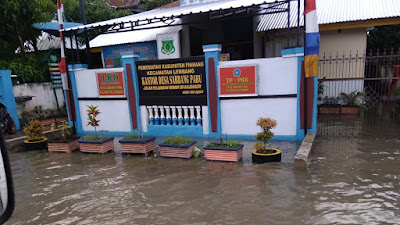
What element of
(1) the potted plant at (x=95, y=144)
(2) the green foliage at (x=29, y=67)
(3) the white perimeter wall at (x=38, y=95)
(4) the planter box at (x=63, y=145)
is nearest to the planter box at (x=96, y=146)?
(1) the potted plant at (x=95, y=144)

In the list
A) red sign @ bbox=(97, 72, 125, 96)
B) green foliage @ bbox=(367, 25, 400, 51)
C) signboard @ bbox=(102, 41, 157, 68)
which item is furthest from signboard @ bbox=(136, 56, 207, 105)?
green foliage @ bbox=(367, 25, 400, 51)

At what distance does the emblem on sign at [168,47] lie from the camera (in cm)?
1120

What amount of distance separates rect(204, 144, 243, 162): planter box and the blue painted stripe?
2506 mm

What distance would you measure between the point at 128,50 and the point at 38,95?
428 centimetres

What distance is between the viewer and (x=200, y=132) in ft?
24.8

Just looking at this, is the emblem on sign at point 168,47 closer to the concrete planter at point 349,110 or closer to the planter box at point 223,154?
the planter box at point 223,154

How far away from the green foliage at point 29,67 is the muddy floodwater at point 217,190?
5.99 m

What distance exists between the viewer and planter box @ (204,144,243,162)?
18.0 feet

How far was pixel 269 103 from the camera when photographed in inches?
269

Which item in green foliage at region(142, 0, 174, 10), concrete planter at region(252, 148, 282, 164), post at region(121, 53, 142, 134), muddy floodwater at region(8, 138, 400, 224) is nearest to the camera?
muddy floodwater at region(8, 138, 400, 224)

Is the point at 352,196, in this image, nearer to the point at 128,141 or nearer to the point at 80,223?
the point at 80,223

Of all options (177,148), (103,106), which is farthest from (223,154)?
(103,106)

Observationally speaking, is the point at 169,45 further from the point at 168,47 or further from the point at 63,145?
the point at 63,145

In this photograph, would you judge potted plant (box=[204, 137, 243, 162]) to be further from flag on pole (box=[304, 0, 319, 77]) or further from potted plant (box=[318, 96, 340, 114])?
potted plant (box=[318, 96, 340, 114])
